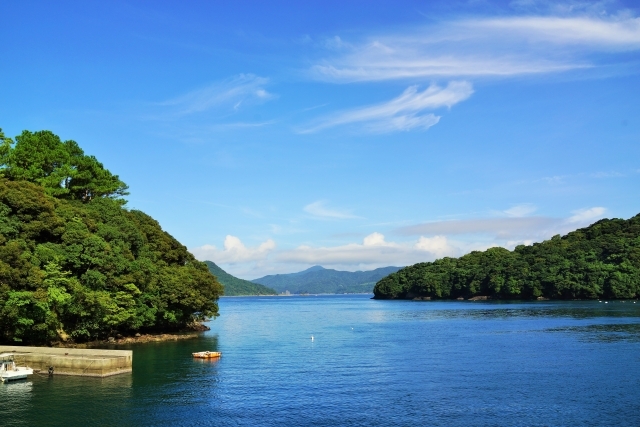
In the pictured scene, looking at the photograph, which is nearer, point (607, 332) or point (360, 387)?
point (360, 387)

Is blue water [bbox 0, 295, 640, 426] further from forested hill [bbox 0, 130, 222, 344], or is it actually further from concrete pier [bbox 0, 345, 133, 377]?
forested hill [bbox 0, 130, 222, 344]

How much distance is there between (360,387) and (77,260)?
42.3 m

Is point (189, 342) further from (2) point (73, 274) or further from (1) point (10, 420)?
(1) point (10, 420)

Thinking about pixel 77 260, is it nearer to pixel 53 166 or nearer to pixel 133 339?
pixel 133 339

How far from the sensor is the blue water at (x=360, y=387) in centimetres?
4053

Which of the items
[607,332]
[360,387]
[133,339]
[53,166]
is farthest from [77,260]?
[607,332]

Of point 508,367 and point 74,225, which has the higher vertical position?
point 74,225

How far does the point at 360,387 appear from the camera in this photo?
Result: 51.1 meters

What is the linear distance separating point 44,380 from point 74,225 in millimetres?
27549

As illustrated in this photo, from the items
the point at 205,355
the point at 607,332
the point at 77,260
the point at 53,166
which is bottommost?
the point at 607,332

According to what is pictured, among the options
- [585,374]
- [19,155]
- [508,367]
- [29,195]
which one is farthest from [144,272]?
[585,374]

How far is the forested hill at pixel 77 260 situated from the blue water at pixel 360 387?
27.9ft

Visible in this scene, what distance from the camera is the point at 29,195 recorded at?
232 feet

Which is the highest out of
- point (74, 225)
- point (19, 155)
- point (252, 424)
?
point (19, 155)
